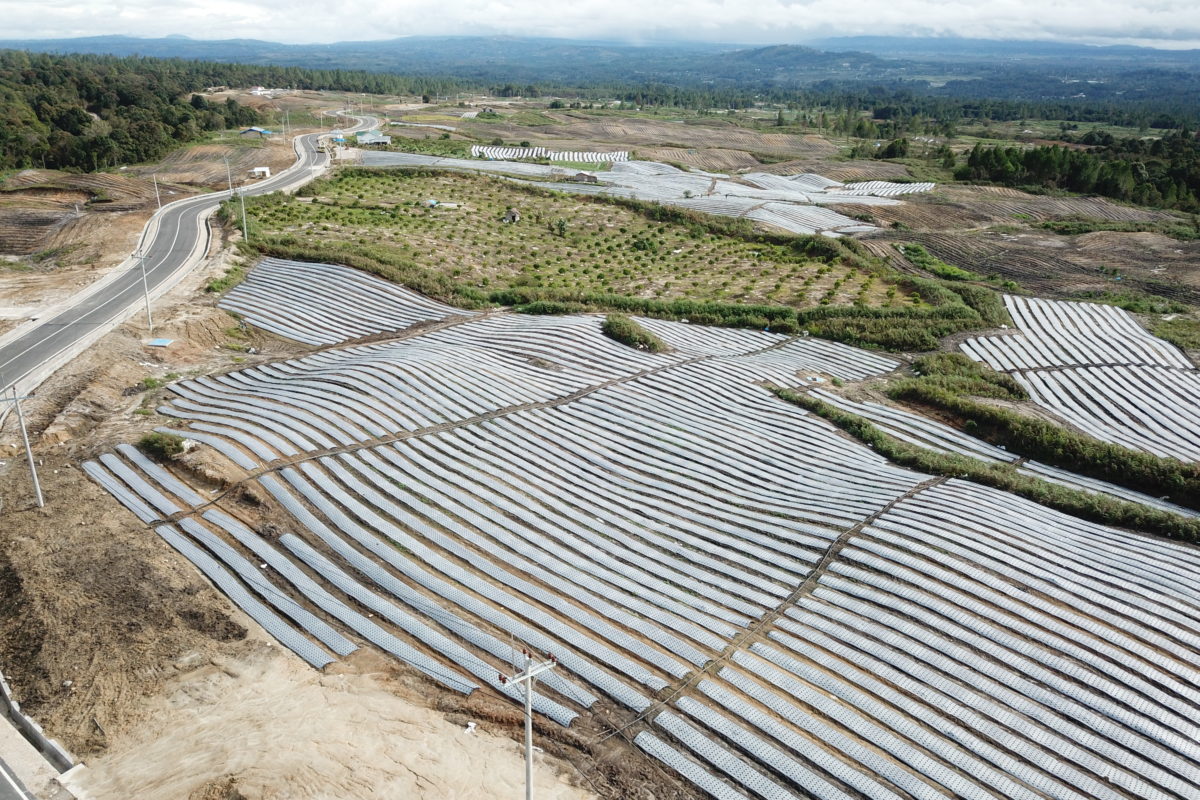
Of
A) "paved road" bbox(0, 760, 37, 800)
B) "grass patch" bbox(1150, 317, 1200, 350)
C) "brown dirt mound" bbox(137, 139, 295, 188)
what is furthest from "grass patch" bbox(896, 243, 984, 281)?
"brown dirt mound" bbox(137, 139, 295, 188)

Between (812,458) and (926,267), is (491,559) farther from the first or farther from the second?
(926,267)

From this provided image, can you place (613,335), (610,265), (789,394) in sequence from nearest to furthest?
(789,394), (613,335), (610,265)

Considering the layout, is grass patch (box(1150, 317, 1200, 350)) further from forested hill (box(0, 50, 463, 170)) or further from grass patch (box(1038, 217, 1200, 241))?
forested hill (box(0, 50, 463, 170))

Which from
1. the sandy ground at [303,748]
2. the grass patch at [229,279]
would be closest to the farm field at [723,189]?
the grass patch at [229,279]

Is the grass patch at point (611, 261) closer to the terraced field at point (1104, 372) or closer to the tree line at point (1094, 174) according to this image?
the terraced field at point (1104, 372)

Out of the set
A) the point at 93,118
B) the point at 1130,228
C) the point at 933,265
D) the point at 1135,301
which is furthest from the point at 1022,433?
the point at 93,118

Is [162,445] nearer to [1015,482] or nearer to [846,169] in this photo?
[1015,482]

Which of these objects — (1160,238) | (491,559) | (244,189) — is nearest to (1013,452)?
(491,559)
